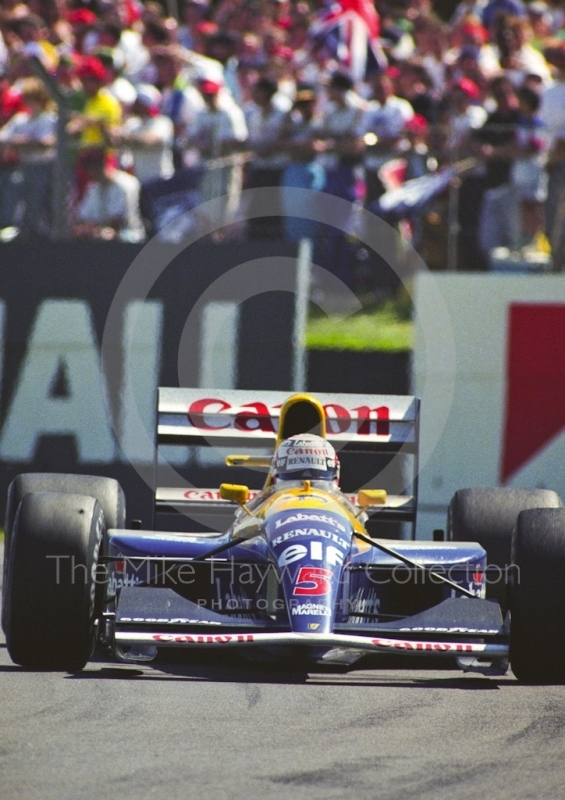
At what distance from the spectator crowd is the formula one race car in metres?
4.11

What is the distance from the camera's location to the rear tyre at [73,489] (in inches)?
263

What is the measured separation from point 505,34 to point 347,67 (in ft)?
4.87

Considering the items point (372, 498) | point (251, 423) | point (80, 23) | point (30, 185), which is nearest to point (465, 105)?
point (30, 185)

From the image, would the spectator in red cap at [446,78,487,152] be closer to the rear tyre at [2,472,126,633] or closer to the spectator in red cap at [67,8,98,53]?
the spectator in red cap at [67,8,98,53]

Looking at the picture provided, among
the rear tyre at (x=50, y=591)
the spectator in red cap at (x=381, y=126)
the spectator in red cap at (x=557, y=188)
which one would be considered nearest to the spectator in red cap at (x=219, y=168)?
the spectator in red cap at (x=381, y=126)

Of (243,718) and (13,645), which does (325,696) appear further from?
(13,645)

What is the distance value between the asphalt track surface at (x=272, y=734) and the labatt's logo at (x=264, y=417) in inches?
78.1

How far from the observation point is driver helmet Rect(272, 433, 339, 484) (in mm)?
6695

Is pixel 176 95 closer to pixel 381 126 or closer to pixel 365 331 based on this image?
pixel 381 126

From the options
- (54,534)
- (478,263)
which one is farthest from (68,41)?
(54,534)

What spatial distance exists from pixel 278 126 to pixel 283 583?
6.34 m

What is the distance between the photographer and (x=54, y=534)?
567cm

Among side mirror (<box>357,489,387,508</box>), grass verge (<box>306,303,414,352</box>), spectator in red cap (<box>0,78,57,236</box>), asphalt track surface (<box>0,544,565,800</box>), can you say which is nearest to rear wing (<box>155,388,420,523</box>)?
side mirror (<box>357,489,387,508</box>)

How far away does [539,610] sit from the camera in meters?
5.48
